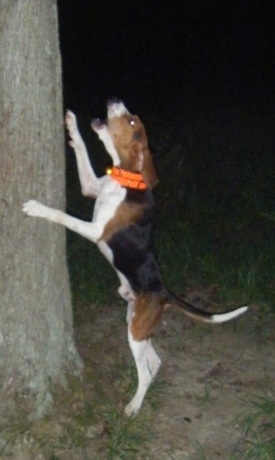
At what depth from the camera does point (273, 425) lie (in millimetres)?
5523

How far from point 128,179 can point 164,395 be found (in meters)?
1.40

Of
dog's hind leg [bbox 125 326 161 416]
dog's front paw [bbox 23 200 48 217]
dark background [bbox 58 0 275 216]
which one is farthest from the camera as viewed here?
dark background [bbox 58 0 275 216]


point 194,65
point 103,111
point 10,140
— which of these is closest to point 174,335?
point 10,140

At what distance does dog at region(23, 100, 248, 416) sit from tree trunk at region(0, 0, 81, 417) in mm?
439

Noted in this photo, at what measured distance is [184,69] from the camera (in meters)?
15.4

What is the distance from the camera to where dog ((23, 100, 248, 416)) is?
18.4ft

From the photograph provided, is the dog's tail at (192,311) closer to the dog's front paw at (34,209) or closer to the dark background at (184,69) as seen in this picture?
the dog's front paw at (34,209)

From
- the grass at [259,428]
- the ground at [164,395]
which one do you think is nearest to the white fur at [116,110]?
the ground at [164,395]

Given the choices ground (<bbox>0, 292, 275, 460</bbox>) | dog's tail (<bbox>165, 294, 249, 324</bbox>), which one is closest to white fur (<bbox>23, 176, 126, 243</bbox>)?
dog's tail (<bbox>165, 294, 249, 324</bbox>)

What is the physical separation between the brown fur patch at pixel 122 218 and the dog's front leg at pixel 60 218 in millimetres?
76

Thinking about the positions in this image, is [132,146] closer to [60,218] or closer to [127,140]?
[127,140]

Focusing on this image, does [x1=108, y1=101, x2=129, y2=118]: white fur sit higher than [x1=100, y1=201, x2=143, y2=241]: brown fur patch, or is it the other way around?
[x1=108, y1=101, x2=129, y2=118]: white fur

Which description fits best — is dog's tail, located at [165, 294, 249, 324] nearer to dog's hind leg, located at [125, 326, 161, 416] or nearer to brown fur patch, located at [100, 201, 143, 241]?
dog's hind leg, located at [125, 326, 161, 416]

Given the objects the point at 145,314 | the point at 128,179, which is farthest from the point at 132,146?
the point at 145,314
